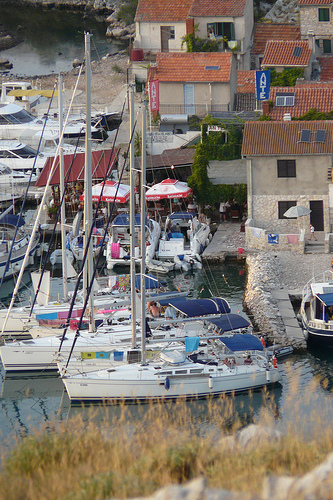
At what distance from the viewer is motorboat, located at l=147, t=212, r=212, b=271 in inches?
1825

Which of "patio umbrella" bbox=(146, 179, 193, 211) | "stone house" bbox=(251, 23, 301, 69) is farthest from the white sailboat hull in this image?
"stone house" bbox=(251, 23, 301, 69)

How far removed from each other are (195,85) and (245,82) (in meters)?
5.06

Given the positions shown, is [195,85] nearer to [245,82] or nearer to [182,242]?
[245,82]

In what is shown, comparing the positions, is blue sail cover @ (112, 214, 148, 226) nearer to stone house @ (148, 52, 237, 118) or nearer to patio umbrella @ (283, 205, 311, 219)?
patio umbrella @ (283, 205, 311, 219)

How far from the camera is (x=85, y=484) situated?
17.4 meters

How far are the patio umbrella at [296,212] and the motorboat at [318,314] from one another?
327 inches

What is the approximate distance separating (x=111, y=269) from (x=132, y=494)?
30003 mm

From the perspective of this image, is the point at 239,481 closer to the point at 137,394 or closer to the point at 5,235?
the point at 137,394

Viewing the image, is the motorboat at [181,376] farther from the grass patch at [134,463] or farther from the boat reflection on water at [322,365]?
the grass patch at [134,463]

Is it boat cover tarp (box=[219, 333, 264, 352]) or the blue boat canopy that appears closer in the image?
boat cover tarp (box=[219, 333, 264, 352])

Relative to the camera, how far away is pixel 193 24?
67.2m

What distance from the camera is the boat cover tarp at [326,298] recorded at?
35.1 metres

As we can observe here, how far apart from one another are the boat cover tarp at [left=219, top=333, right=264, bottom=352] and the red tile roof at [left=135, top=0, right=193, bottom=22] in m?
43.7

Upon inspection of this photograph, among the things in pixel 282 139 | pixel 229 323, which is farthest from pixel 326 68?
pixel 229 323
